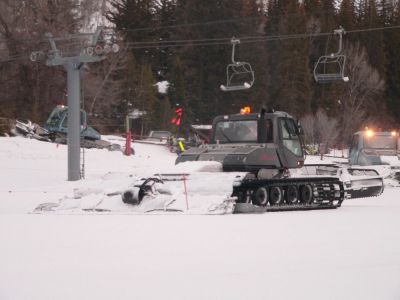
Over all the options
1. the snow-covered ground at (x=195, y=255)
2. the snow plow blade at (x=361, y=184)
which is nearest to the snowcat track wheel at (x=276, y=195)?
the snow-covered ground at (x=195, y=255)

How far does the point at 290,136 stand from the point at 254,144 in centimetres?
111

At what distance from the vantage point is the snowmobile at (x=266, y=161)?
1477 cm

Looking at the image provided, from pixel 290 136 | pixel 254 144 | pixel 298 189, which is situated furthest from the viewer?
pixel 290 136

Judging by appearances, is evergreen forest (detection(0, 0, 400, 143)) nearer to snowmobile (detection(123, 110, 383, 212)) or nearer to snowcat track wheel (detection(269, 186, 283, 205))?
snowmobile (detection(123, 110, 383, 212))

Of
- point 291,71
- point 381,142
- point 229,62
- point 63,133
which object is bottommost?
point 63,133

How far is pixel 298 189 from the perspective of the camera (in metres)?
15.9

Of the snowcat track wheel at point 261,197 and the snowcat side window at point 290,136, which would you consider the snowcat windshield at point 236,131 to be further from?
the snowcat track wheel at point 261,197

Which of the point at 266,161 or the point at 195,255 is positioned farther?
the point at 266,161

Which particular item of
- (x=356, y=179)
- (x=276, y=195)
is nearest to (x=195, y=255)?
(x=276, y=195)

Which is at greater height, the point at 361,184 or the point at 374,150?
the point at 374,150

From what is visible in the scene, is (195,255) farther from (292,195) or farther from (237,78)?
(237,78)

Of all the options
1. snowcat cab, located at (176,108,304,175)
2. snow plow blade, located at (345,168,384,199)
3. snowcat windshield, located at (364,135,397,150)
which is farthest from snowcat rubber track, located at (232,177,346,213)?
snowcat windshield, located at (364,135,397,150)

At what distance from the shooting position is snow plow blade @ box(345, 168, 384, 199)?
1794 cm

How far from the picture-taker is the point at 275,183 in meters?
15.0
